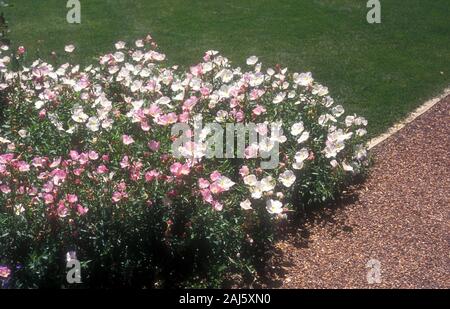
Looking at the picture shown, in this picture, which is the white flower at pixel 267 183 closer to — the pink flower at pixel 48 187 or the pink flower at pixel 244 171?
the pink flower at pixel 244 171

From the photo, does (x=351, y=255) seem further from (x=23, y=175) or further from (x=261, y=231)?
(x=23, y=175)

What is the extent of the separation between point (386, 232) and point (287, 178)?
2.95 feet

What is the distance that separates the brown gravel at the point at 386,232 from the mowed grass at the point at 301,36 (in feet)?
2.72

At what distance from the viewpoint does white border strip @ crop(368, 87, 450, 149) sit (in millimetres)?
5629

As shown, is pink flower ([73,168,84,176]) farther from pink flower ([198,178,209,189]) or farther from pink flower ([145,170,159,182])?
pink flower ([198,178,209,189])

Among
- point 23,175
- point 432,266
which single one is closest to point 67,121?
point 23,175

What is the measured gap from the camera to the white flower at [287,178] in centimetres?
419

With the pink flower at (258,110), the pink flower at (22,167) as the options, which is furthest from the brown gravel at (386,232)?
the pink flower at (22,167)

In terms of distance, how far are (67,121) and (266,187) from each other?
72.5 inches

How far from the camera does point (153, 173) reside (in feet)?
11.9

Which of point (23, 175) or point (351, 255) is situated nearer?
point (23, 175)

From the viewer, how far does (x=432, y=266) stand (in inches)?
157

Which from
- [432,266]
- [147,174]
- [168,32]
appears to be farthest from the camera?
[168,32]
